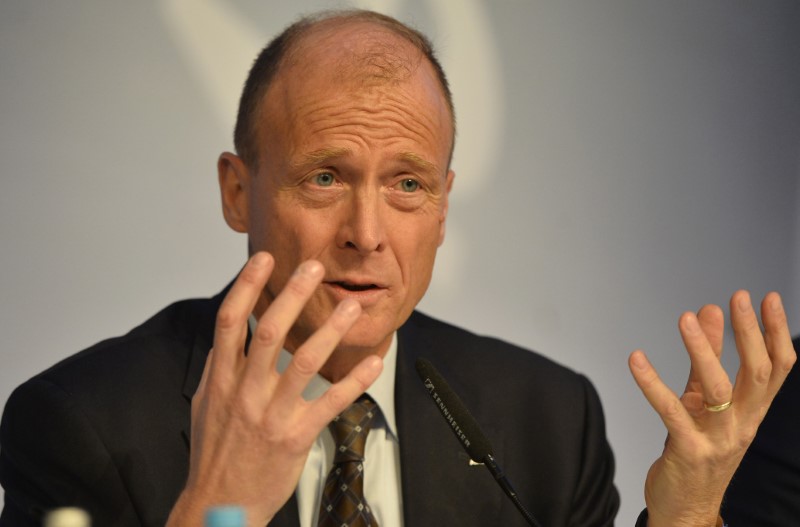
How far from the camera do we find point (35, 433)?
204 cm

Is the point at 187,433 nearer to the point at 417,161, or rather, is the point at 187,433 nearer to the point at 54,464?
the point at 54,464

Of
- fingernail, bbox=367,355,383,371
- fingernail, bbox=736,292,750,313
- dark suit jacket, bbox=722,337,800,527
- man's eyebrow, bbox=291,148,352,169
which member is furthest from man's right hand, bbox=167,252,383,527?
dark suit jacket, bbox=722,337,800,527

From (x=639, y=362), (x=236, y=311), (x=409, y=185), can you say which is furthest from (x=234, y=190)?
(x=639, y=362)

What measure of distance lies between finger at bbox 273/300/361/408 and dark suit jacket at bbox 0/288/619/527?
1.81 feet

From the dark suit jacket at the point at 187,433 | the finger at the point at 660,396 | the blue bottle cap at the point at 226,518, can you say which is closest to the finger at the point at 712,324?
the finger at the point at 660,396

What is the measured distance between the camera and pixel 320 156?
2.09 m

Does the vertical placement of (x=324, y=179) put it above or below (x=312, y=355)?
above

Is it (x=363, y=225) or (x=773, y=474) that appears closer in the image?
(x=363, y=225)

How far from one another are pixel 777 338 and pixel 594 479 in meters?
0.66

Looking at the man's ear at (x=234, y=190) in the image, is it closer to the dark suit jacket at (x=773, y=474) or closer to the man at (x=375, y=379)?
the man at (x=375, y=379)

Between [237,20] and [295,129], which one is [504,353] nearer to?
[295,129]

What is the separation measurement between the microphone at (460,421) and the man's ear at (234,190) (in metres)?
0.67

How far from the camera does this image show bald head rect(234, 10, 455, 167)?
2143mm

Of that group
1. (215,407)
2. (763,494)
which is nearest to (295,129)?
(215,407)
